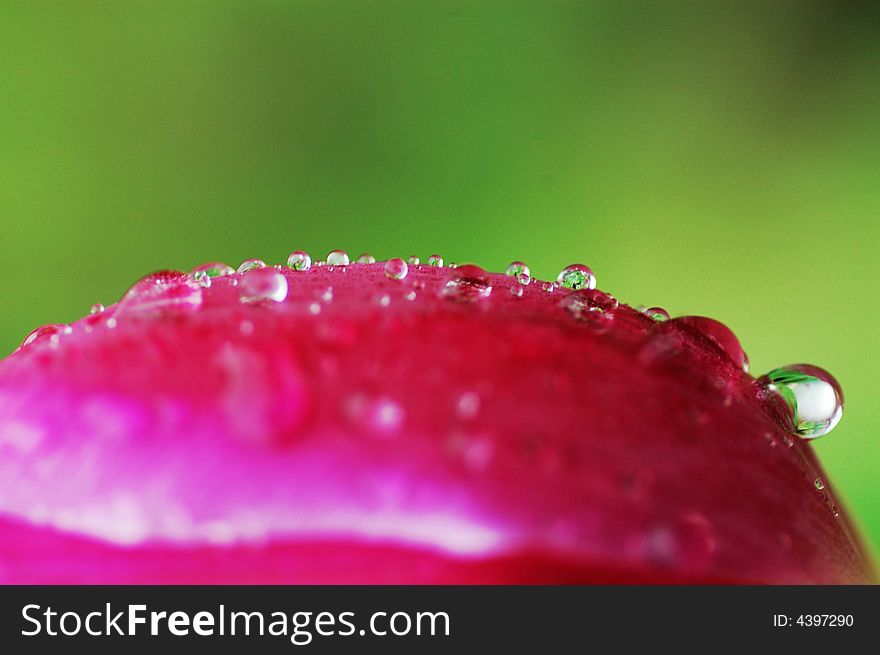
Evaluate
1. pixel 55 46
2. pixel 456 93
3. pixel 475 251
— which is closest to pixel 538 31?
pixel 456 93

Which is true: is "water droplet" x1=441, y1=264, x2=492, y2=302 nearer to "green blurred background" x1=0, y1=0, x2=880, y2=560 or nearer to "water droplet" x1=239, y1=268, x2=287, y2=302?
"water droplet" x1=239, y1=268, x2=287, y2=302

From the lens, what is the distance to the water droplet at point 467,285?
328 mm

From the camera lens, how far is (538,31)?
1049 millimetres

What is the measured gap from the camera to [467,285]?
356 mm

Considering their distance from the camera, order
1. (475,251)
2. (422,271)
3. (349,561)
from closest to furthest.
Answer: (349,561), (422,271), (475,251)

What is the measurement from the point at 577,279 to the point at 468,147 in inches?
24.5

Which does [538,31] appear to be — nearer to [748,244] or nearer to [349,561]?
[748,244]

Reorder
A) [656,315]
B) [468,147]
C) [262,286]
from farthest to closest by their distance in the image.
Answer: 1. [468,147]
2. [656,315]
3. [262,286]

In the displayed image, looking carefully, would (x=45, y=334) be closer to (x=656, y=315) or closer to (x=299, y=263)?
(x=299, y=263)

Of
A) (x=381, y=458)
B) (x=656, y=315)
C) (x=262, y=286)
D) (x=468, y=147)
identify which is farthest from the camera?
(x=468, y=147)

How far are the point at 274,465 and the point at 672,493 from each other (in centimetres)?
11

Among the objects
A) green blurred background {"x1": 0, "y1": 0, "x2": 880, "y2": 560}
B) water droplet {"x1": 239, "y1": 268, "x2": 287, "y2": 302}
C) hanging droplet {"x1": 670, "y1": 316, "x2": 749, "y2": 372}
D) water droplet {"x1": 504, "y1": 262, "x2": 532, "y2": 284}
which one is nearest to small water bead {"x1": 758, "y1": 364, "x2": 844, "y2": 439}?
hanging droplet {"x1": 670, "y1": 316, "x2": 749, "y2": 372}

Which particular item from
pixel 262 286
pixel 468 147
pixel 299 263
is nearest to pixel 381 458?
pixel 262 286

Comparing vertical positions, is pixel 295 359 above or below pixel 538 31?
below
